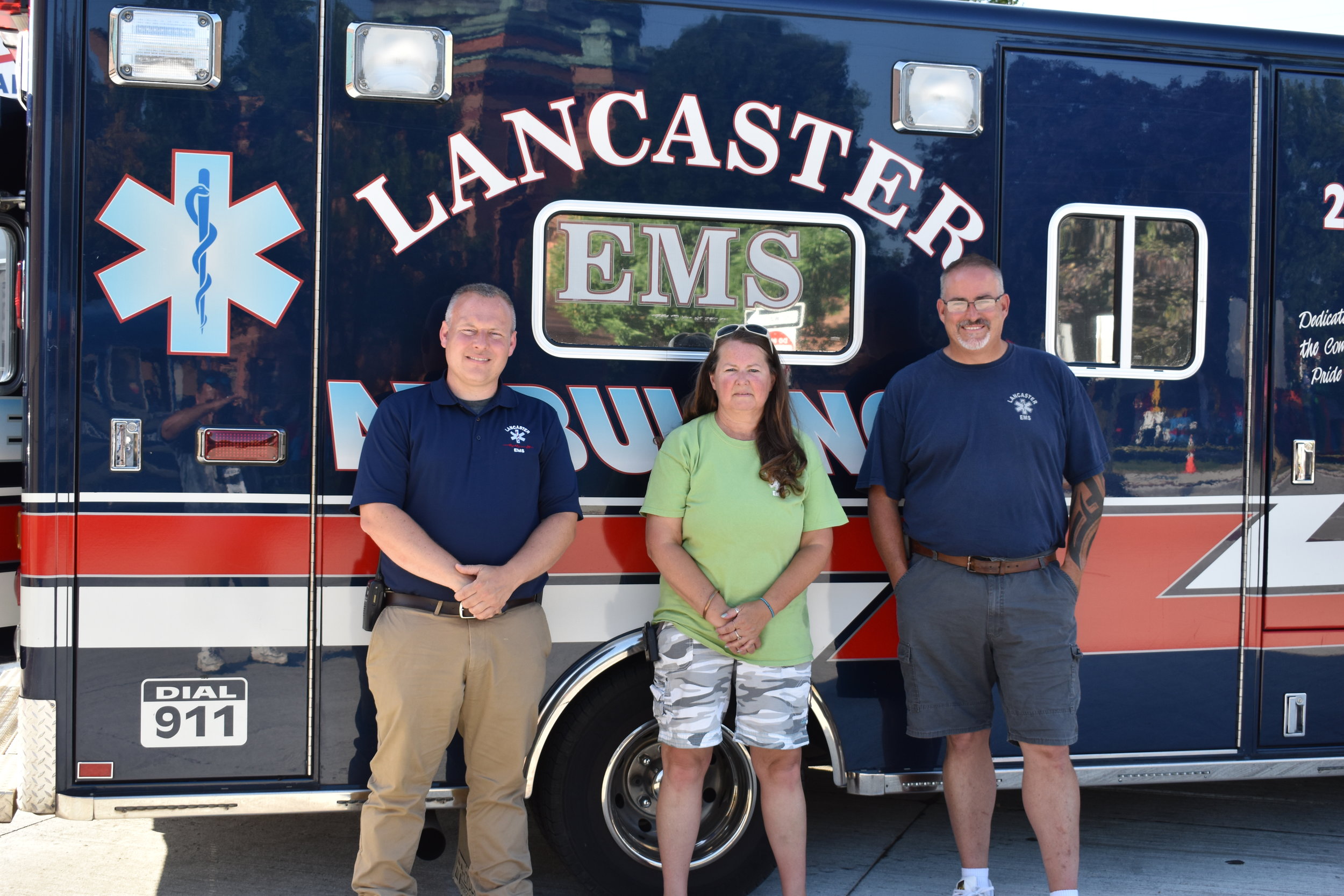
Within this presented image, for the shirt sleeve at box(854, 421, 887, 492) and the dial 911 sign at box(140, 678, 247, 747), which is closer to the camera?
the dial 911 sign at box(140, 678, 247, 747)

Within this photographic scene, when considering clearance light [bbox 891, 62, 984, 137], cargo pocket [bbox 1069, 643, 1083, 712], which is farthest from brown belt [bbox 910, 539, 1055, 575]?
clearance light [bbox 891, 62, 984, 137]

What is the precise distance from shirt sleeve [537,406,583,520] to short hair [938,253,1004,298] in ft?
4.28

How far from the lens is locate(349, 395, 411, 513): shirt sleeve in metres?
2.96

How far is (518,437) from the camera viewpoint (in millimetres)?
3074

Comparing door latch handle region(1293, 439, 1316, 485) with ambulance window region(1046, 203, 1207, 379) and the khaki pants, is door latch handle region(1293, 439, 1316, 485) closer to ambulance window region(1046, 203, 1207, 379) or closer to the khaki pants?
ambulance window region(1046, 203, 1207, 379)

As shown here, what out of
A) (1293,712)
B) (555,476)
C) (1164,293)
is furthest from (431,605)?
(1293,712)

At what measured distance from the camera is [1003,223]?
3516 mm

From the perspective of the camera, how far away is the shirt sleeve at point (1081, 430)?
3260 millimetres

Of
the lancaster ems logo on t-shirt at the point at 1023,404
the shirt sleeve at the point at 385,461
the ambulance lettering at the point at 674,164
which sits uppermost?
the ambulance lettering at the point at 674,164

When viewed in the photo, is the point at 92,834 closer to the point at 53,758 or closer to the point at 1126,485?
the point at 53,758

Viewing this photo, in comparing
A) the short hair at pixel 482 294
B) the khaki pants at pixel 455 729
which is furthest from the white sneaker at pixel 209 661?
the short hair at pixel 482 294

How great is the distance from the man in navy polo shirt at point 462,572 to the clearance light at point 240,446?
329 mm

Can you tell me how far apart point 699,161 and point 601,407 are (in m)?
0.86

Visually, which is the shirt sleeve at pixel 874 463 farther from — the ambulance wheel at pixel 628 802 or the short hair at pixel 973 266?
the ambulance wheel at pixel 628 802
